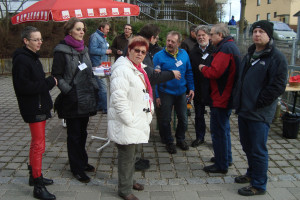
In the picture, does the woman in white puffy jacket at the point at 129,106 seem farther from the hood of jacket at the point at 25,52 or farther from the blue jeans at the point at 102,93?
the blue jeans at the point at 102,93

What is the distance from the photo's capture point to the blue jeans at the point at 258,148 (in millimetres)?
3423

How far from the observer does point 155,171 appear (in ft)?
13.9

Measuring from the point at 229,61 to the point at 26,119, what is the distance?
2.44m

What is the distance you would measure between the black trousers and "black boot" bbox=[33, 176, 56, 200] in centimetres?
48

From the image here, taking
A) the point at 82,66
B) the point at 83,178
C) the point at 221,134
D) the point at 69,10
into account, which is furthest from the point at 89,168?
the point at 69,10

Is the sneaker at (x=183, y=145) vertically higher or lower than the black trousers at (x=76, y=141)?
lower

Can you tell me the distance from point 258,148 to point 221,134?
0.66 metres

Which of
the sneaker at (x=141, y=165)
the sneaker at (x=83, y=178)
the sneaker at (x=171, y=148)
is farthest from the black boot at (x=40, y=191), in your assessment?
the sneaker at (x=171, y=148)

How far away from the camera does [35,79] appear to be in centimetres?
326

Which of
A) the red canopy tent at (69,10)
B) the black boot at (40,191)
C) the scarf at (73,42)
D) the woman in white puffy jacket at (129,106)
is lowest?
the black boot at (40,191)

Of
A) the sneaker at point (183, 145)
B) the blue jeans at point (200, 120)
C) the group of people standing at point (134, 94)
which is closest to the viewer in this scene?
the group of people standing at point (134, 94)

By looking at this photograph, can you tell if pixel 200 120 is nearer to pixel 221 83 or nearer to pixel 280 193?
pixel 221 83

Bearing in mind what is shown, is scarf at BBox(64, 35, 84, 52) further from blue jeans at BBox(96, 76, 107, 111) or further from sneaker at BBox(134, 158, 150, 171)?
blue jeans at BBox(96, 76, 107, 111)

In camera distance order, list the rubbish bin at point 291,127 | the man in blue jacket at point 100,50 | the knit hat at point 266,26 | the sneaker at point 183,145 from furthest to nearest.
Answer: the man in blue jacket at point 100,50 < the rubbish bin at point 291,127 < the sneaker at point 183,145 < the knit hat at point 266,26
